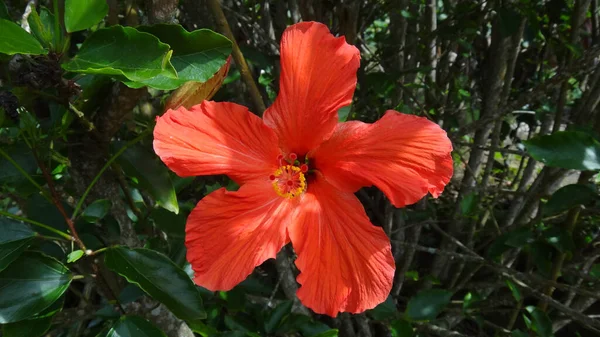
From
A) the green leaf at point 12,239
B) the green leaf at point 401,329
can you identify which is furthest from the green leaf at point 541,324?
the green leaf at point 12,239

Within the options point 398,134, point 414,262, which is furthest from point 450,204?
point 398,134

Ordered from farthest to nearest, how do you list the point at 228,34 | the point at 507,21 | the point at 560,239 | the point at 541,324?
the point at 507,21 < the point at 560,239 < the point at 541,324 < the point at 228,34

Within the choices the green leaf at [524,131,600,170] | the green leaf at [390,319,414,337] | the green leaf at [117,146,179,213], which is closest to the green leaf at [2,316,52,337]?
the green leaf at [117,146,179,213]

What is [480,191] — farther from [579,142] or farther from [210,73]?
[210,73]

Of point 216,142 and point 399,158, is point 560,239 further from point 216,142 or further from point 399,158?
point 216,142

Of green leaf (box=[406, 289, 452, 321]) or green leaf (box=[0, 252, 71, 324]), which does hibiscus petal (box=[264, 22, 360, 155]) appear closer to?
green leaf (box=[0, 252, 71, 324])

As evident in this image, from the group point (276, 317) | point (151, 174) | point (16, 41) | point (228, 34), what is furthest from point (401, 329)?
point (16, 41)
